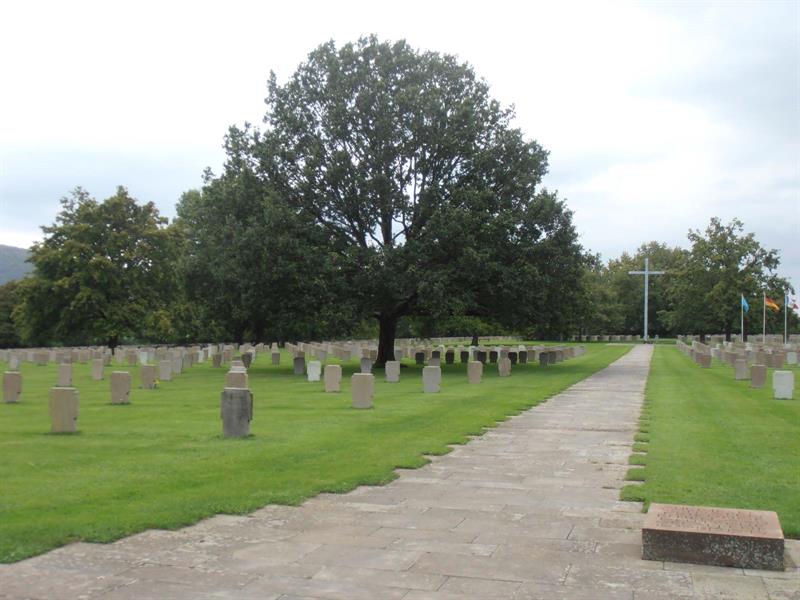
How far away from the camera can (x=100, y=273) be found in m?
51.0

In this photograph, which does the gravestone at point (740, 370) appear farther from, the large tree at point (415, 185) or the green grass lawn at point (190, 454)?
the green grass lawn at point (190, 454)

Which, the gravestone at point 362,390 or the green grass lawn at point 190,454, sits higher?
the gravestone at point 362,390

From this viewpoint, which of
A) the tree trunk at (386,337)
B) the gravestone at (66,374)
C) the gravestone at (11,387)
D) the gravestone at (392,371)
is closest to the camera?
the gravestone at (11,387)

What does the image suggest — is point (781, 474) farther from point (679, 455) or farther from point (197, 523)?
point (197, 523)

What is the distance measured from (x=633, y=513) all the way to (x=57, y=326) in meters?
51.8

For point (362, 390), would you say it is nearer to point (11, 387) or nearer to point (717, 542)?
point (11, 387)

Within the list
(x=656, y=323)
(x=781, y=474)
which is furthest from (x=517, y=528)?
(x=656, y=323)

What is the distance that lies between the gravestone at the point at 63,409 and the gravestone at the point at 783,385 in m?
17.5

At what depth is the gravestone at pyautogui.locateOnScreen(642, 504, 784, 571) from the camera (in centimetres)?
557

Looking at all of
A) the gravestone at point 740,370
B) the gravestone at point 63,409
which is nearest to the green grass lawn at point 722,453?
the gravestone at point 740,370

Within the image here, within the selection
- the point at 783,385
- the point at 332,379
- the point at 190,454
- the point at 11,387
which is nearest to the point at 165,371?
the point at 11,387

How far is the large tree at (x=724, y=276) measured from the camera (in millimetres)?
71562

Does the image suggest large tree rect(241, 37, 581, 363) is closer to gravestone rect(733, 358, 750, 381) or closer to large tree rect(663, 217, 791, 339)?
gravestone rect(733, 358, 750, 381)

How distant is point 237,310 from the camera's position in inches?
1460
